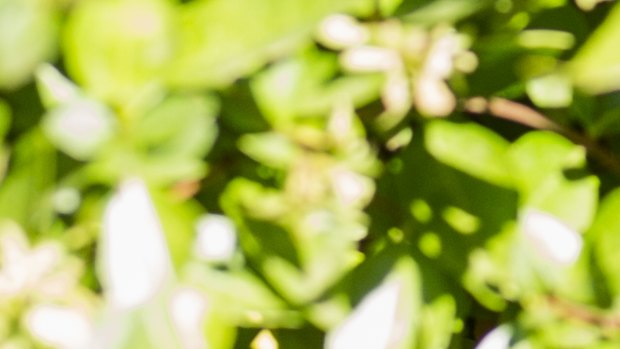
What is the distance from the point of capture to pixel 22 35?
333 millimetres

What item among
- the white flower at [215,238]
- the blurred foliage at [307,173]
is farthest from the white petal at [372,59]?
the white flower at [215,238]

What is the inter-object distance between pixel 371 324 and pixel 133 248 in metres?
0.14

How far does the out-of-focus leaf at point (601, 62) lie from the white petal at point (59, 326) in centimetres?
26

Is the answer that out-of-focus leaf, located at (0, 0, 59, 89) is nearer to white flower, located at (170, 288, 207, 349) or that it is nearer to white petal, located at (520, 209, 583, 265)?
white flower, located at (170, 288, 207, 349)

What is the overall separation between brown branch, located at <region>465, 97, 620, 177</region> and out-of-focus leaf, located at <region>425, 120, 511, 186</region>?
0.02 metres

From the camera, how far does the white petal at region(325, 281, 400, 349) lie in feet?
1.40

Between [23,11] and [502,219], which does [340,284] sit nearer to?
[502,219]

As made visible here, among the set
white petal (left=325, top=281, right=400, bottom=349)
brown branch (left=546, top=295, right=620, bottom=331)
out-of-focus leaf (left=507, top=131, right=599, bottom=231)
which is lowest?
brown branch (left=546, top=295, right=620, bottom=331)

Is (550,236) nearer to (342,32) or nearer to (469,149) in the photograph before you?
(469,149)

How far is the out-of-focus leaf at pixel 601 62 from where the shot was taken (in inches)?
14.6

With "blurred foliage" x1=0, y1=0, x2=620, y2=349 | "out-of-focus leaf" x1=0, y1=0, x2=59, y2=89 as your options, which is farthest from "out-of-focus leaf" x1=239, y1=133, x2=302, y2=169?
"out-of-focus leaf" x1=0, y1=0, x2=59, y2=89

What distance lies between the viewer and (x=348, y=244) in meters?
0.42

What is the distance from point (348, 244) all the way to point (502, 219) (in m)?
0.09

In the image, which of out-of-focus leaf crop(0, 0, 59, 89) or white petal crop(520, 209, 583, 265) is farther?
white petal crop(520, 209, 583, 265)
